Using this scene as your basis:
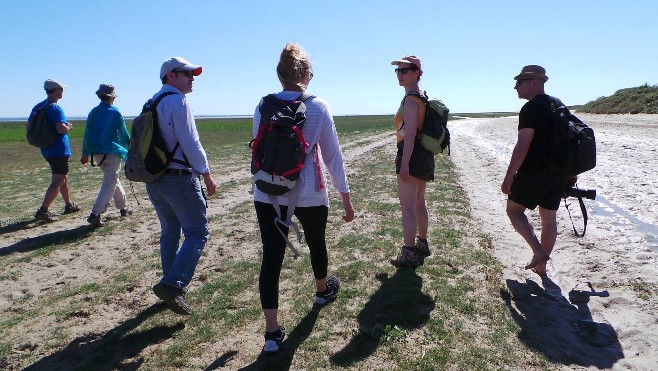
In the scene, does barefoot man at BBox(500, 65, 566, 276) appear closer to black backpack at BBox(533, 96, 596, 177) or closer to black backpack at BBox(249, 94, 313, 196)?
black backpack at BBox(533, 96, 596, 177)

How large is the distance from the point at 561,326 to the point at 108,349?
12.2 feet

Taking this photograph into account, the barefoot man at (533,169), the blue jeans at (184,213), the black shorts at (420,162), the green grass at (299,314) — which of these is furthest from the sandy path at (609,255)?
the blue jeans at (184,213)

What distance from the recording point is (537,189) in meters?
4.65

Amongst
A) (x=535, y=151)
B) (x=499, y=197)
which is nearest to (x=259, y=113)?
(x=535, y=151)

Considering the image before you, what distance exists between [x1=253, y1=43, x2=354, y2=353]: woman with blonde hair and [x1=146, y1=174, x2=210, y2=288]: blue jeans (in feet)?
2.51

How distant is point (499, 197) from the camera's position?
381 inches

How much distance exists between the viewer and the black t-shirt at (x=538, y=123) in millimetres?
4480

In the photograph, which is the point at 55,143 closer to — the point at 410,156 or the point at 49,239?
the point at 49,239

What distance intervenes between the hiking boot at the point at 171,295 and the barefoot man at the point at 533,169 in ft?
10.4

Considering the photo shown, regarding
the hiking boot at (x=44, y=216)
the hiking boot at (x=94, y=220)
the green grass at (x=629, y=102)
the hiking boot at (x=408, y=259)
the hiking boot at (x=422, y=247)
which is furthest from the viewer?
the green grass at (x=629, y=102)

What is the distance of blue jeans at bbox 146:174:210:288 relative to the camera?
3.86 meters

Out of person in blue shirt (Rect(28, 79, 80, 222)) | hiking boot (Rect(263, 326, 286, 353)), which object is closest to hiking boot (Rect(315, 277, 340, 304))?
hiking boot (Rect(263, 326, 286, 353))

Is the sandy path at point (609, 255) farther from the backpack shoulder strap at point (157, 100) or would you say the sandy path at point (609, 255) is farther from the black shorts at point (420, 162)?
the backpack shoulder strap at point (157, 100)

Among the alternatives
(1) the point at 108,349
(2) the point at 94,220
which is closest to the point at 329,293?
(1) the point at 108,349
